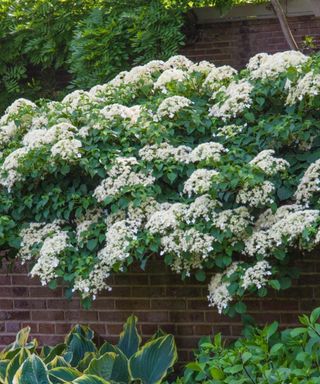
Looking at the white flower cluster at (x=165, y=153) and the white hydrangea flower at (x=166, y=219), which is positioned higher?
the white flower cluster at (x=165, y=153)

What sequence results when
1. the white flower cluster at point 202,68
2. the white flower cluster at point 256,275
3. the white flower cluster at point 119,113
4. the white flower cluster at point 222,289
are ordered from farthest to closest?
the white flower cluster at point 202,68
the white flower cluster at point 119,113
the white flower cluster at point 222,289
the white flower cluster at point 256,275

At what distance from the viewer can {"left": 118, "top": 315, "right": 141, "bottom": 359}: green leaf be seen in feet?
14.2

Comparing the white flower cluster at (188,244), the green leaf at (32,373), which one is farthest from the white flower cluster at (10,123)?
the green leaf at (32,373)

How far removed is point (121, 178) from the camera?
158 inches

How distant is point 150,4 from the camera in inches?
229

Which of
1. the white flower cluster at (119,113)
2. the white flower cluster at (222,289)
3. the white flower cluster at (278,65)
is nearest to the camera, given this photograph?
the white flower cluster at (222,289)

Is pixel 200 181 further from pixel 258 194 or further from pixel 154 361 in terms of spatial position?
pixel 154 361

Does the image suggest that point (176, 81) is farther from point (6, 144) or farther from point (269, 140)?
point (6, 144)

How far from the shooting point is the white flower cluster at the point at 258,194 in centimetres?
369

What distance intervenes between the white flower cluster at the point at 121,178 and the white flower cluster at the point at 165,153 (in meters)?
0.08

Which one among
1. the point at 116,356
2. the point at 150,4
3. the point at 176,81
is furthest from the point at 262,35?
the point at 116,356

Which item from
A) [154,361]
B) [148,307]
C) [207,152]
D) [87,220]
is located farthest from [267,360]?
[87,220]

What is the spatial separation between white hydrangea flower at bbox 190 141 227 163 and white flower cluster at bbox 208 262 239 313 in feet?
1.87

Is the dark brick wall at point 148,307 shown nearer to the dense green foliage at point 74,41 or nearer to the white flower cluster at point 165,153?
the white flower cluster at point 165,153
